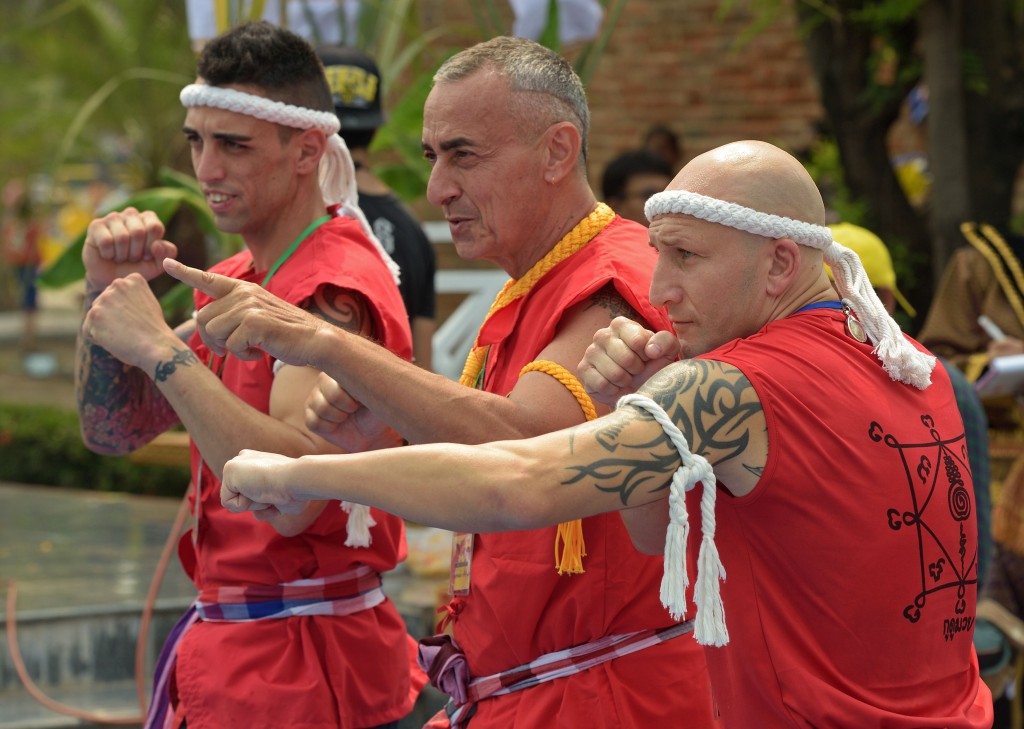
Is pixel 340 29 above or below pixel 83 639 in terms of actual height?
above

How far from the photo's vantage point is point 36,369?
16.2 metres

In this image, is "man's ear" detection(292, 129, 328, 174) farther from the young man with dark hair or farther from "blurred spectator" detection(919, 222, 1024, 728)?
"blurred spectator" detection(919, 222, 1024, 728)

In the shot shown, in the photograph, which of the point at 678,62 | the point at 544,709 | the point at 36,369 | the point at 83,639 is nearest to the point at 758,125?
the point at 678,62

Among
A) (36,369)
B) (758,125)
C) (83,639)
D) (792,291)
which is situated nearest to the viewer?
(792,291)

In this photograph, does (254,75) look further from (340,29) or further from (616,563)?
(340,29)

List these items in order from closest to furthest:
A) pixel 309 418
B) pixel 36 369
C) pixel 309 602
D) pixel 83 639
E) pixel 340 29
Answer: pixel 309 418, pixel 309 602, pixel 83 639, pixel 340 29, pixel 36 369

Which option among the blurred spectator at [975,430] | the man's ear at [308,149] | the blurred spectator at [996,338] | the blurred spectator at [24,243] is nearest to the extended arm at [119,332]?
the man's ear at [308,149]

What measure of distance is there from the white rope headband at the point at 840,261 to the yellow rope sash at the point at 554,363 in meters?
0.36

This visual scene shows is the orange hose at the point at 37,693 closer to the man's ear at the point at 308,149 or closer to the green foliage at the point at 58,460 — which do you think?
the man's ear at the point at 308,149

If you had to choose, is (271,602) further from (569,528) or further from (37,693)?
(37,693)

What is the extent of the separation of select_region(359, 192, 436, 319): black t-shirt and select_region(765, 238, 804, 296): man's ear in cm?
260

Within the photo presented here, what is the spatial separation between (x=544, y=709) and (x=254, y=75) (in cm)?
152

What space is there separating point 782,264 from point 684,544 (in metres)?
0.49

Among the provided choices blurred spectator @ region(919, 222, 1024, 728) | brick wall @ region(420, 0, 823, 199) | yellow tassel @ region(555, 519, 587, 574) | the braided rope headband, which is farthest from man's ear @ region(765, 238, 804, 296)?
brick wall @ region(420, 0, 823, 199)
